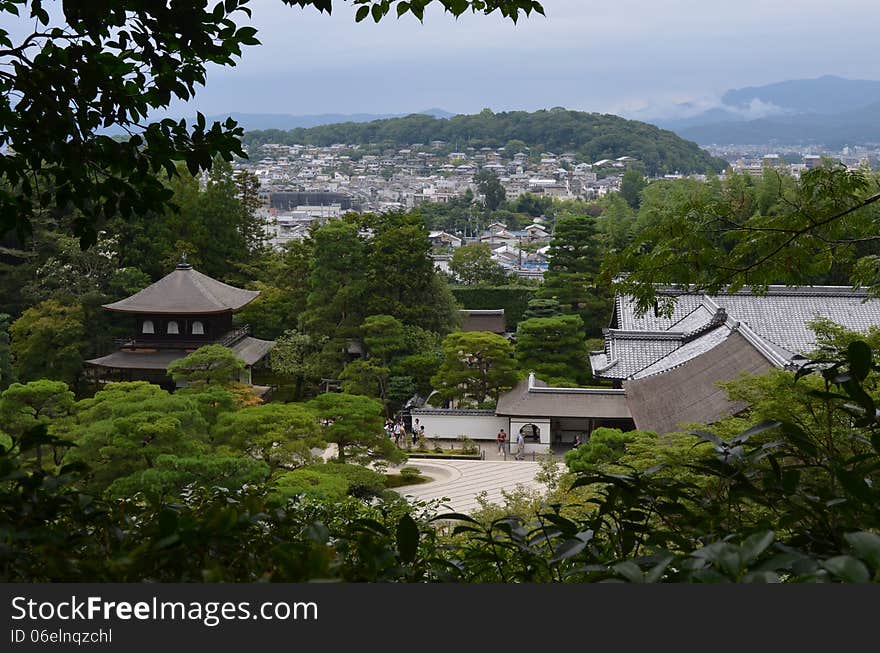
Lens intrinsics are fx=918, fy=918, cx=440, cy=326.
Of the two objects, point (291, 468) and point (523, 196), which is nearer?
point (291, 468)

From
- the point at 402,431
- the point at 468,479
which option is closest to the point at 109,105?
the point at 468,479

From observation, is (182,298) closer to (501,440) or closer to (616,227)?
(501,440)

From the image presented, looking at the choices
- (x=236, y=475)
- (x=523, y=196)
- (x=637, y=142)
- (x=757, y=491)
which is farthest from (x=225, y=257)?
(x=637, y=142)

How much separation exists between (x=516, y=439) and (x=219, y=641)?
1461 centimetres

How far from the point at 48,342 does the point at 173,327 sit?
239 cm

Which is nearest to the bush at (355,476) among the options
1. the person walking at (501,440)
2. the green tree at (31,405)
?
the green tree at (31,405)

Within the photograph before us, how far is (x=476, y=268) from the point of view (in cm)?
2883

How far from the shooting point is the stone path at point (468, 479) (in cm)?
1213

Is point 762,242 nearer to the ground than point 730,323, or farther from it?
farther from it

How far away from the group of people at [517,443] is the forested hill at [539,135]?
6829cm

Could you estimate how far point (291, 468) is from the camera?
10617mm

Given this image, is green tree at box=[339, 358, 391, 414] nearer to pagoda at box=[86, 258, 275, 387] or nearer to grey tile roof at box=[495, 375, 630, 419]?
grey tile roof at box=[495, 375, 630, 419]

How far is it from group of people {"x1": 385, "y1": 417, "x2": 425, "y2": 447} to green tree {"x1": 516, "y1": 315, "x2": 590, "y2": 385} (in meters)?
2.83

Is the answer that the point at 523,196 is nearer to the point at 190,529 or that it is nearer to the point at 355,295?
the point at 355,295
